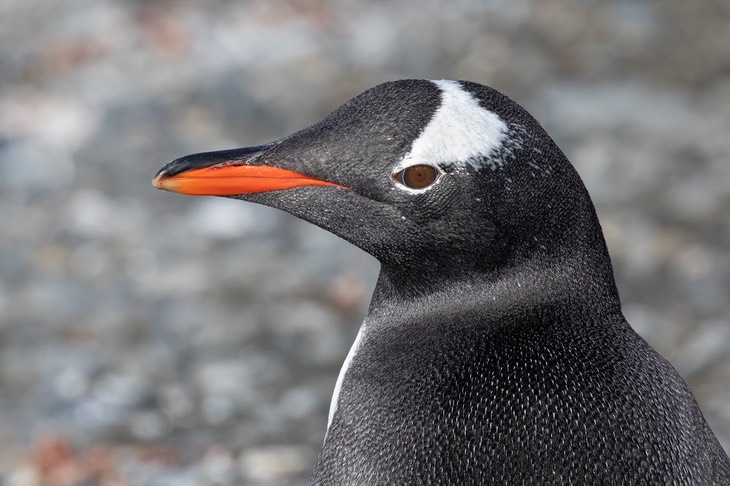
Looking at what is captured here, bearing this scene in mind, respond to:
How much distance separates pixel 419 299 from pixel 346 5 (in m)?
4.70

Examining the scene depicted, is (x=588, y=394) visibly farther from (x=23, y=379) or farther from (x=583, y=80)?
(x=583, y=80)

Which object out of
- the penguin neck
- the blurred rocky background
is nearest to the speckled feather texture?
the penguin neck

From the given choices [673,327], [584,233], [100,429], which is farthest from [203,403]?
[584,233]

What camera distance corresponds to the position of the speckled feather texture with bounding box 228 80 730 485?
227 cm

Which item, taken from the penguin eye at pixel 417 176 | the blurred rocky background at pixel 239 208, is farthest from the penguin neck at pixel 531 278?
the blurred rocky background at pixel 239 208

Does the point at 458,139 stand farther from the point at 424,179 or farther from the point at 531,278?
the point at 531,278

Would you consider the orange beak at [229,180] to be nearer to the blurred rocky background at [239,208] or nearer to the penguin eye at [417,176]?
the penguin eye at [417,176]

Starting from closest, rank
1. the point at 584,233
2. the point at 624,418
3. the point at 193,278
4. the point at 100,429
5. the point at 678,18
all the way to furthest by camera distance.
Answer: the point at 624,418 → the point at 584,233 → the point at 100,429 → the point at 193,278 → the point at 678,18

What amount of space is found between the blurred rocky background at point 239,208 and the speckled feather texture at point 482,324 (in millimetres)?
1338

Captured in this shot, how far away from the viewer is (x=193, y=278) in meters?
5.24

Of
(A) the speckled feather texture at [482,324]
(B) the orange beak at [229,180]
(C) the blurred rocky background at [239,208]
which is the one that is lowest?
(A) the speckled feather texture at [482,324]

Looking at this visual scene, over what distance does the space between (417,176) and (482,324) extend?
0.36 m

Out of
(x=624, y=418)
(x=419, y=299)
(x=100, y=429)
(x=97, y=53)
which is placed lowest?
(x=624, y=418)

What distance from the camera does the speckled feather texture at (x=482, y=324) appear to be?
2.27m
